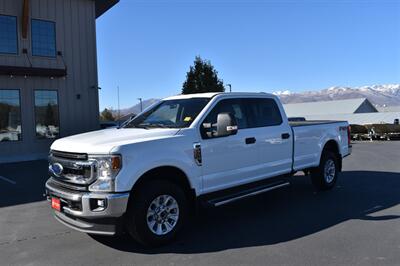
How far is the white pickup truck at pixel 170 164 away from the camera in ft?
16.5

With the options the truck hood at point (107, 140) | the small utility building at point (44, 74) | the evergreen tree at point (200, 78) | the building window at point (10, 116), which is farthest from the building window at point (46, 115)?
the evergreen tree at point (200, 78)

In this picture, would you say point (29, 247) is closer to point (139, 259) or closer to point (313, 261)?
point (139, 259)

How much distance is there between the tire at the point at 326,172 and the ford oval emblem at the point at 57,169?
5284mm

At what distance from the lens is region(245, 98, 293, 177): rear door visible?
6988 mm

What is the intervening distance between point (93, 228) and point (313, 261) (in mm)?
2654

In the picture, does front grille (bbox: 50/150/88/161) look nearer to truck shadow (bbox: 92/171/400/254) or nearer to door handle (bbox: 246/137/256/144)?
truck shadow (bbox: 92/171/400/254)

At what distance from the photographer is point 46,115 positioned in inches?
699

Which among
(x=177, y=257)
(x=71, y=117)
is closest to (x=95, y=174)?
(x=177, y=257)

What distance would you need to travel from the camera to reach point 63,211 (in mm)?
5387

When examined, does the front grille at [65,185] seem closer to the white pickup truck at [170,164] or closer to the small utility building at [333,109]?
the white pickup truck at [170,164]

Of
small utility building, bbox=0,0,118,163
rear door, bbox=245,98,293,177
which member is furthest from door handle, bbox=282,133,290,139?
small utility building, bbox=0,0,118,163

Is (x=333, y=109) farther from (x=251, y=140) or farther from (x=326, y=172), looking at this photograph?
(x=251, y=140)

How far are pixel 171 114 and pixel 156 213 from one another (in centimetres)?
180

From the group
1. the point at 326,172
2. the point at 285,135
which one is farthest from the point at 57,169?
the point at 326,172
